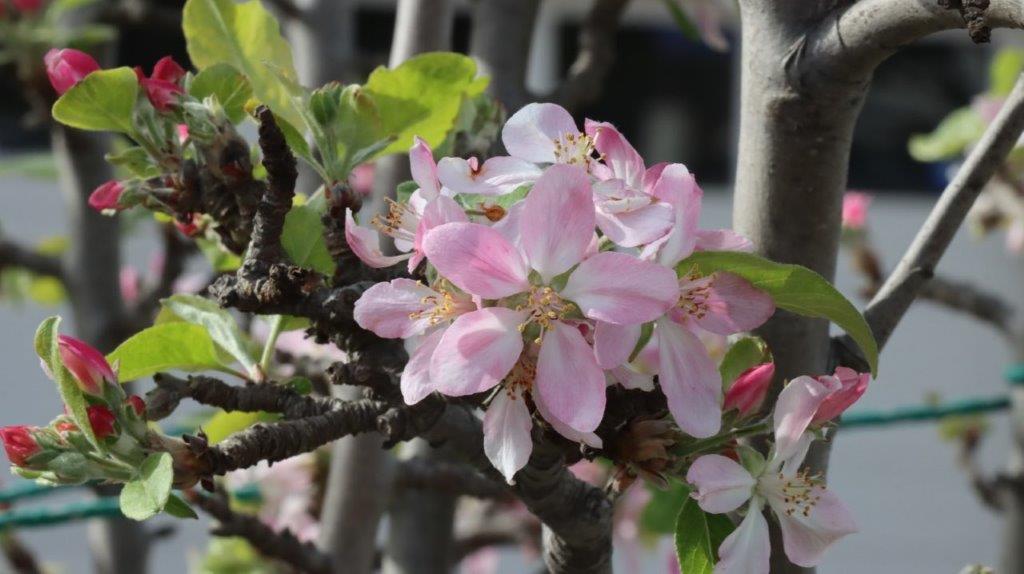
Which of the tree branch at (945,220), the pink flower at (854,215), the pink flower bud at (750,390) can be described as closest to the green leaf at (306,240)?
the pink flower bud at (750,390)

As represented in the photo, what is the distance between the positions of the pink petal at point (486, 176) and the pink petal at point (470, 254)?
0.19 feet

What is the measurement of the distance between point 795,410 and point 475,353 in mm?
177

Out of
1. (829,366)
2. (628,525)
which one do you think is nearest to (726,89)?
(628,525)

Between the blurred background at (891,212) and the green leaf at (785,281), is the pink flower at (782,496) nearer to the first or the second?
the green leaf at (785,281)

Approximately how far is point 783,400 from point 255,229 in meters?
0.29

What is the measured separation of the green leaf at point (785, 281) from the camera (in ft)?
2.08

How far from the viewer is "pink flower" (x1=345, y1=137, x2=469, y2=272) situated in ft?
2.02

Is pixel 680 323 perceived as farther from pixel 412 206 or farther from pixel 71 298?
pixel 71 298

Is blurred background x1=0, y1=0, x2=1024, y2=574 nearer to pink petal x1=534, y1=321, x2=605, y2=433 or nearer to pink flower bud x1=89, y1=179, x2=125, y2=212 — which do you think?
pink flower bud x1=89, y1=179, x2=125, y2=212

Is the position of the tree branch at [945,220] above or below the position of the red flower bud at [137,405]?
above

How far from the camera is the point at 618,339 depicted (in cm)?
60

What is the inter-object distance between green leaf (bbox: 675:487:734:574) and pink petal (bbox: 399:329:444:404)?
0.16 metres

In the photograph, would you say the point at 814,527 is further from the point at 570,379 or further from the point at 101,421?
the point at 101,421

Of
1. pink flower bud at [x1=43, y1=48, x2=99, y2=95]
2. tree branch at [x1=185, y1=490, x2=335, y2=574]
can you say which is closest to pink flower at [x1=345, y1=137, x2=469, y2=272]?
pink flower bud at [x1=43, y1=48, x2=99, y2=95]
